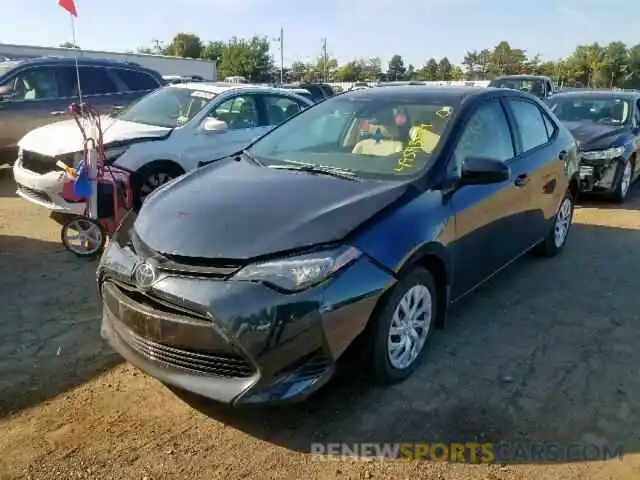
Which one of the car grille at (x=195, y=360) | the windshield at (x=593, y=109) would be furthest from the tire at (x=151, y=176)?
the windshield at (x=593, y=109)

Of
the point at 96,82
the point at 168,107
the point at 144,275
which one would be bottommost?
the point at 144,275

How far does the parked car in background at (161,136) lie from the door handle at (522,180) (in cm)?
343

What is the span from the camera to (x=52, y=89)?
9.31 m

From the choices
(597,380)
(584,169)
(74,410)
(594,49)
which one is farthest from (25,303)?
(594,49)

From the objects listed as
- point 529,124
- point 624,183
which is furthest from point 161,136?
point 624,183

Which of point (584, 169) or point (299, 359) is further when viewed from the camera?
point (584, 169)

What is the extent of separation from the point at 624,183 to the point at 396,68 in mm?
74484

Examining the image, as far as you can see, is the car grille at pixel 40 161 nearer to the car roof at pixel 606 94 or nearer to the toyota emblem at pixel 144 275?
the toyota emblem at pixel 144 275

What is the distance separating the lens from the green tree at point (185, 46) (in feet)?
236

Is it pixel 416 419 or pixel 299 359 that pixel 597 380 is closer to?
pixel 416 419

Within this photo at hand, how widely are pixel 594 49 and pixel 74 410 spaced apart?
69.9 metres

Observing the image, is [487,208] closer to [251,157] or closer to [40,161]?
[251,157]

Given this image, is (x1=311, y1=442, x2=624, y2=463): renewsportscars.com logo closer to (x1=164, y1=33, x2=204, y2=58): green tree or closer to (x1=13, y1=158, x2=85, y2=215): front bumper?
(x1=13, y1=158, x2=85, y2=215): front bumper

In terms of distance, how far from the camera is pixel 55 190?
18.3ft
